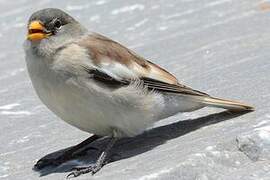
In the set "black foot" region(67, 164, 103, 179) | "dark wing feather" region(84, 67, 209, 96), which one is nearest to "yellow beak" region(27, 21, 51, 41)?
"dark wing feather" region(84, 67, 209, 96)

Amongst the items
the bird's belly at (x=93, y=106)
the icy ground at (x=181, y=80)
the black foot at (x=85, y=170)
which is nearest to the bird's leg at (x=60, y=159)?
the icy ground at (x=181, y=80)

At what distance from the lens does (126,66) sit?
18.3 ft

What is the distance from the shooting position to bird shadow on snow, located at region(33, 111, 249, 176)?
5.52 metres

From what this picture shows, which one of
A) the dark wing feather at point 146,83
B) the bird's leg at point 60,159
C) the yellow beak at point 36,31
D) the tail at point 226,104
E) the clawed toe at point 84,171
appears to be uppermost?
the yellow beak at point 36,31

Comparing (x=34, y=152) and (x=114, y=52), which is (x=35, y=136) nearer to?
(x=34, y=152)

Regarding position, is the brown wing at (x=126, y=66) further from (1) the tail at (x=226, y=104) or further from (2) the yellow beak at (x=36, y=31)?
(2) the yellow beak at (x=36, y=31)

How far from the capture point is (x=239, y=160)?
4719 mm

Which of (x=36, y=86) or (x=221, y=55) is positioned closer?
(x=36, y=86)

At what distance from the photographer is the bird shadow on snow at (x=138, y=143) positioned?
18.1ft

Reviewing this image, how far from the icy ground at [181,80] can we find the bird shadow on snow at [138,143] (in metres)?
0.01

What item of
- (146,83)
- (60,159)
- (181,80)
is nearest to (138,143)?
(146,83)

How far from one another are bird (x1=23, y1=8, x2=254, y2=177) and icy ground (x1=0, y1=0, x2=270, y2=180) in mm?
176

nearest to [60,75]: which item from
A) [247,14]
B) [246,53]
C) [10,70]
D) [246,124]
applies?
[246,124]

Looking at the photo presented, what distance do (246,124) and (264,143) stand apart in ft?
1.76
